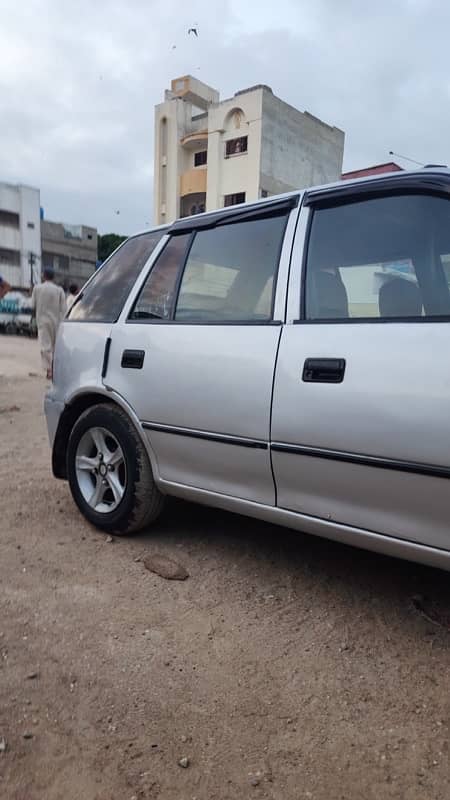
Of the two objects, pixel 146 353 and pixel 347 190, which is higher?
pixel 347 190

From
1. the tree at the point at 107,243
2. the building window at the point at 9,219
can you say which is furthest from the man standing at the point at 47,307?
the tree at the point at 107,243

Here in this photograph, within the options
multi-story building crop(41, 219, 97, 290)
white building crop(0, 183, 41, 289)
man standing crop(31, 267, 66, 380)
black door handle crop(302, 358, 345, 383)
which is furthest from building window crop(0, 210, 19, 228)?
black door handle crop(302, 358, 345, 383)

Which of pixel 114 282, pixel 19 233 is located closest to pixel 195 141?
pixel 19 233

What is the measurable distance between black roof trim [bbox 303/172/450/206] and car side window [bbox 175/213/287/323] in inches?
7.4

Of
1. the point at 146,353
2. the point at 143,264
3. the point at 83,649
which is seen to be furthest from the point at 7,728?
the point at 143,264

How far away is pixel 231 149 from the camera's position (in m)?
28.1

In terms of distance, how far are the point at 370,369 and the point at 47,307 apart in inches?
304

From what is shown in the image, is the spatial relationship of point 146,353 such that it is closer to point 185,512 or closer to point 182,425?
point 182,425

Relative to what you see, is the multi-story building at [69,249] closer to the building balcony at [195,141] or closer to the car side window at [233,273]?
the building balcony at [195,141]

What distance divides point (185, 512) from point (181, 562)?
2.18 ft

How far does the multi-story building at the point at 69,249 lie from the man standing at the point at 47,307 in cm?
4150

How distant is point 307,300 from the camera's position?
2217 mm

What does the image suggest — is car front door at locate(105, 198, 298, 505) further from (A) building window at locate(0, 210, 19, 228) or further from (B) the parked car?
(A) building window at locate(0, 210, 19, 228)

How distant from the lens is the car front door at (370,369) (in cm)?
182
